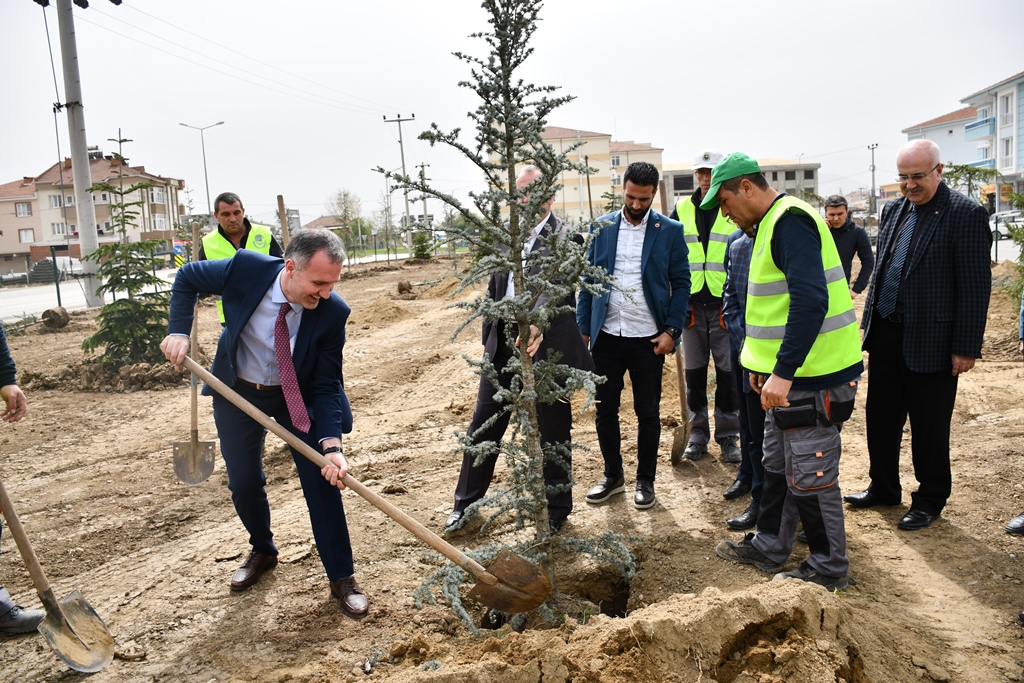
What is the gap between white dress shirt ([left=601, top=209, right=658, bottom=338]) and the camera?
14.4 feet

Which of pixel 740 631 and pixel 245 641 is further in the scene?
pixel 245 641

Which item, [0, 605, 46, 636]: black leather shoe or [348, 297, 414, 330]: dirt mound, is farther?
[348, 297, 414, 330]: dirt mound

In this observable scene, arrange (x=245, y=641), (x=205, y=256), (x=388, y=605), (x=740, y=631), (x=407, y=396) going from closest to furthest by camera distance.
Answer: (x=740, y=631)
(x=245, y=641)
(x=388, y=605)
(x=205, y=256)
(x=407, y=396)

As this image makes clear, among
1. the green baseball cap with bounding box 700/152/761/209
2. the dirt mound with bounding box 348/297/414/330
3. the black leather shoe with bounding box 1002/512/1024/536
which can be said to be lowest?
the black leather shoe with bounding box 1002/512/1024/536

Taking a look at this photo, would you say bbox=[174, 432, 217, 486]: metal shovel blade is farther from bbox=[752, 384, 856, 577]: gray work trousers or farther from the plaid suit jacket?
the plaid suit jacket

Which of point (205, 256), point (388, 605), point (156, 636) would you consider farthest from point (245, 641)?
point (205, 256)

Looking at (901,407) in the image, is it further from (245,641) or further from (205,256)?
(205,256)

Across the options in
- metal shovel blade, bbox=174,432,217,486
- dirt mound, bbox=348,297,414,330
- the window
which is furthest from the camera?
the window

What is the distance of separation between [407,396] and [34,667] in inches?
196

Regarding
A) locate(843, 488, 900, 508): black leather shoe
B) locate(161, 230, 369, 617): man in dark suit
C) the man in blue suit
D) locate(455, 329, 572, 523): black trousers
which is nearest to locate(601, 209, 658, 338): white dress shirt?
the man in blue suit

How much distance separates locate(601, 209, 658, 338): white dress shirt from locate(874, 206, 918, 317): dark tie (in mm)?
1296

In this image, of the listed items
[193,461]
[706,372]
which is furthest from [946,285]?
[193,461]

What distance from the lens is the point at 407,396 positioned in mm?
7988

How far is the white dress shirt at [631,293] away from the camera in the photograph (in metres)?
4.40
